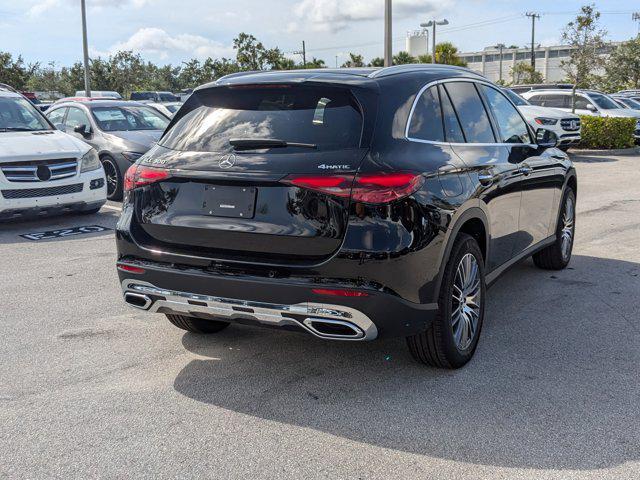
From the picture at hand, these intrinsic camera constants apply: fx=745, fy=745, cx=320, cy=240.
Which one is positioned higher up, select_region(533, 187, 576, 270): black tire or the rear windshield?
the rear windshield

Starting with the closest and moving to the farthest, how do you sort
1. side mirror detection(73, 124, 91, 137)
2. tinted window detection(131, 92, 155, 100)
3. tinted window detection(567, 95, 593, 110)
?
side mirror detection(73, 124, 91, 137) → tinted window detection(567, 95, 593, 110) → tinted window detection(131, 92, 155, 100)

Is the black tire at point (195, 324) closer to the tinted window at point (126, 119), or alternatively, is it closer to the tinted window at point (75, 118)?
the tinted window at point (126, 119)

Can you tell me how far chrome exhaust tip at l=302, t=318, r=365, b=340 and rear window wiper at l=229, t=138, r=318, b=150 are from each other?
900mm

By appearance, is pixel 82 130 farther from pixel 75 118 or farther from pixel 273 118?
pixel 273 118

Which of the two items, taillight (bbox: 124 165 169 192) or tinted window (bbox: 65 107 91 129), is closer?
taillight (bbox: 124 165 169 192)

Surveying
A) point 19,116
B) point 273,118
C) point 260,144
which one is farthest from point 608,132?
point 260,144

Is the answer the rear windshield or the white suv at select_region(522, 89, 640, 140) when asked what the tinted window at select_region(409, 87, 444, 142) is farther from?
the white suv at select_region(522, 89, 640, 140)

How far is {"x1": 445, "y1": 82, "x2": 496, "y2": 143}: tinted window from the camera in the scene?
479cm

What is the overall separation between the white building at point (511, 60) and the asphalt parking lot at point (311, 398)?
10474cm

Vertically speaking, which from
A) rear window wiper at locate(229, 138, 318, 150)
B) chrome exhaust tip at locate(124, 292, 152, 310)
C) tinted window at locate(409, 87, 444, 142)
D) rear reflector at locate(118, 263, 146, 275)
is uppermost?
tinted window at locate(409, 87, 444, 142)

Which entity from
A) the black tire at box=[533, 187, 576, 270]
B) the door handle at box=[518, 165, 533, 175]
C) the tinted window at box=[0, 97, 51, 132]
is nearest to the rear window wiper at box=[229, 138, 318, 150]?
the door handle at box=[518, 165, 533, 175]

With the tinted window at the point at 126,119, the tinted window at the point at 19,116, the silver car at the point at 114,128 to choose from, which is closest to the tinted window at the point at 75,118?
the silver car at the point at 114,128

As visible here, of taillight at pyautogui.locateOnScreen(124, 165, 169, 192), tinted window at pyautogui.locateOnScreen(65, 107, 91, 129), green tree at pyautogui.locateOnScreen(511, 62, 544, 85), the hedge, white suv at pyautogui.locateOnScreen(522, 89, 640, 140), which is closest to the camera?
taillight at pyautogui.locateOnScreen(124, 165, 169, 192)

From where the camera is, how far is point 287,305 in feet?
12.3
